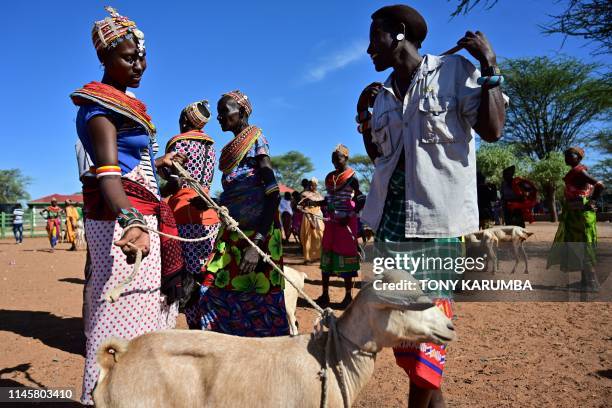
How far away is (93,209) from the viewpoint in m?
2.05

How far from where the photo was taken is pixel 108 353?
6.08 feet

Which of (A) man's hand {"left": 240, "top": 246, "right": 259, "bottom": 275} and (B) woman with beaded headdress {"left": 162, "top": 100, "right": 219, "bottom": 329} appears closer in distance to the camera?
(A) man's hand {"left": 240, "top": 246, "right": 259, "bottom": 275}

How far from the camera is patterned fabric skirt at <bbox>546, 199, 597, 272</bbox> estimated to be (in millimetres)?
7161

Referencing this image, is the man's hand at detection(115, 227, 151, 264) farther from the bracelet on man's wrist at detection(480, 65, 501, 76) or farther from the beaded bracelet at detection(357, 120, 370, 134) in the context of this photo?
the bracelet on man's wrist at detection(480, 65, 501, 76)

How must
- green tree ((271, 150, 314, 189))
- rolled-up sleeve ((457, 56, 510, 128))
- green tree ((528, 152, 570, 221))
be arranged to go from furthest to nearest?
green tree ((271, 150, 314, 189))
green tree ((528, 152, 570, 221))
rolled-up sleeve ((457, 56, 510, 128))

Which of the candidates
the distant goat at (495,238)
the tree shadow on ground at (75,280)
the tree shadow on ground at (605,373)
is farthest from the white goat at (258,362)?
the tree shadow on ground at (75,280)

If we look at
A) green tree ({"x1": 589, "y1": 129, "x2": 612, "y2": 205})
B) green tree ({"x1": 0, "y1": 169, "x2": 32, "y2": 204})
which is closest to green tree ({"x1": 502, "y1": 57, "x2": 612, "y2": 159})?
green tree ({"x1": 589, "y1": 129, "x2": 612, "y2": 205})

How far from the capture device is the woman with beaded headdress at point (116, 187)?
6.33 feet

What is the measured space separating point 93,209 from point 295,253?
12983mm

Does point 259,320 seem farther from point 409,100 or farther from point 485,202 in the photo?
point 485,202

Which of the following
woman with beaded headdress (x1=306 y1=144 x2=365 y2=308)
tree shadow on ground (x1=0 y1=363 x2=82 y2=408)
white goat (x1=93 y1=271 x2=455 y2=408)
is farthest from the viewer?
woman with beaded headdress (x1=306 y1=144 x2=365 y2=308)

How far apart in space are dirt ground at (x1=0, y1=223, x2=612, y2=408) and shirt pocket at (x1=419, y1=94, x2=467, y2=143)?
84.2 inches

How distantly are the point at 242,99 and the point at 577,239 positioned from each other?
22.0 feet

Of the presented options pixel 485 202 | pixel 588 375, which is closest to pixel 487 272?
pixel 485 202
